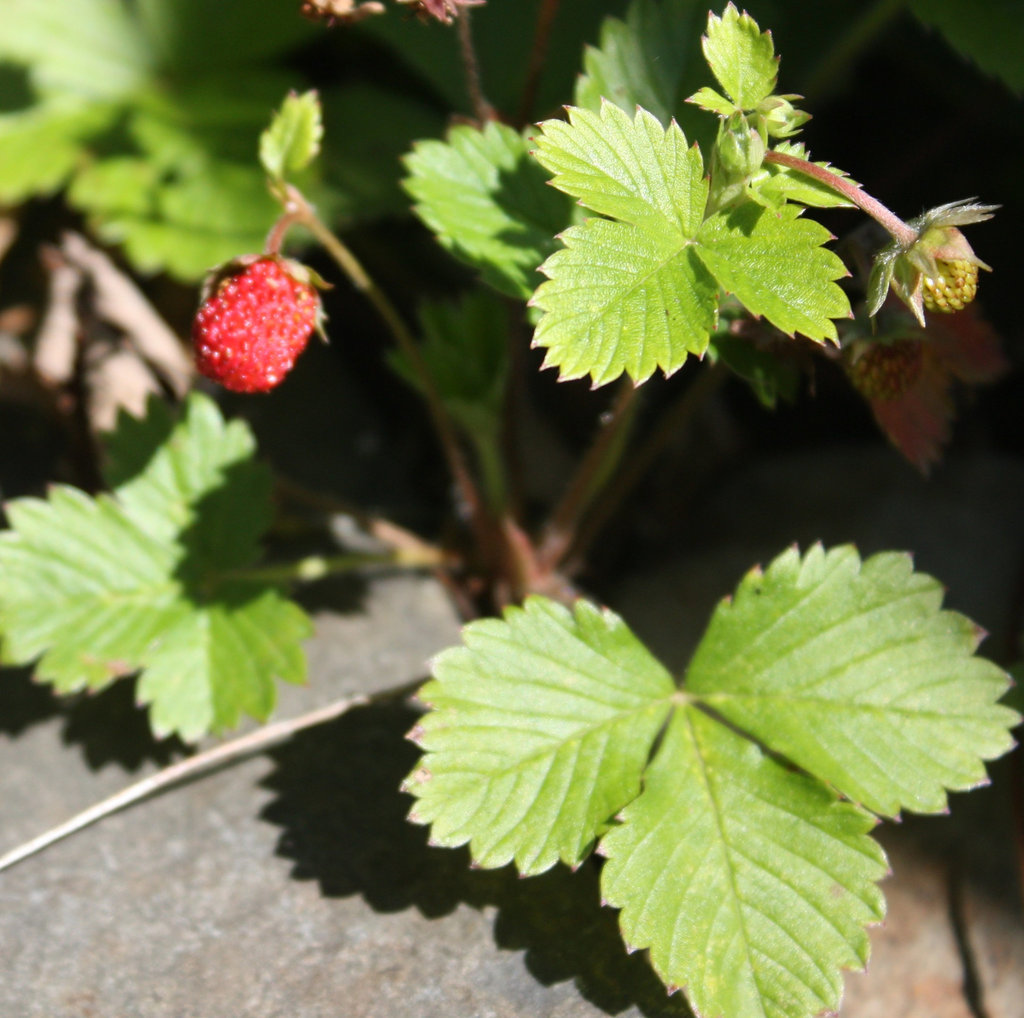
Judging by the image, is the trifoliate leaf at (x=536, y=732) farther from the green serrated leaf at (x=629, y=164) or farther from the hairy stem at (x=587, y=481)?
the green serrated leaf at (x=629, y=164)

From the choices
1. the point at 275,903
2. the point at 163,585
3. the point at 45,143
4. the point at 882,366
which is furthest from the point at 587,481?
the point at 45,143

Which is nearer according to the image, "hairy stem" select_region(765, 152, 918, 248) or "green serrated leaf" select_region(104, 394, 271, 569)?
"hairy stem" select_region(765, 152, 918, 248)

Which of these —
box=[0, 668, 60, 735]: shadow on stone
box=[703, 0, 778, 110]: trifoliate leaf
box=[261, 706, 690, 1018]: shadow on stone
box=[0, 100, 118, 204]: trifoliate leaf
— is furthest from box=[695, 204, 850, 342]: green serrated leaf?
box=[0, 100, 118, 204]: trifoliate leaf

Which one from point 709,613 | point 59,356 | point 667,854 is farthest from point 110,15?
point 667,854

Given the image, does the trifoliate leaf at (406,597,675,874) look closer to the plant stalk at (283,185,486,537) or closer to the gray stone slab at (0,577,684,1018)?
the gray stone slab at (0,577,684,1018)

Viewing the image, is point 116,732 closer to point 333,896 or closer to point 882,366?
point 333,896

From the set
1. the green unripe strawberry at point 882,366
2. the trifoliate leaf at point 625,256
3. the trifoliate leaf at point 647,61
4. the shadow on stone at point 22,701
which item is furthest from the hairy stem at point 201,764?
the trifoliate leaf at point 647,61

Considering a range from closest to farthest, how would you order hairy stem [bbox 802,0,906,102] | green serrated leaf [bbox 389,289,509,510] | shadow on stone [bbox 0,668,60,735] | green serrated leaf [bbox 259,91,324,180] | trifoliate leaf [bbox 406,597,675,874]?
trifoliate leaf [bbox 406,597,675,874] < green serrated leaf [bbox 259,91,324,180] < shadow on stone [bbox 0,668,60,735] < green serrated leaf [bbox 389,289,509,510] < hairy stem [bbox 802,0,906,102]

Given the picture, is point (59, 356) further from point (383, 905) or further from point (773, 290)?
point (773, 290)
